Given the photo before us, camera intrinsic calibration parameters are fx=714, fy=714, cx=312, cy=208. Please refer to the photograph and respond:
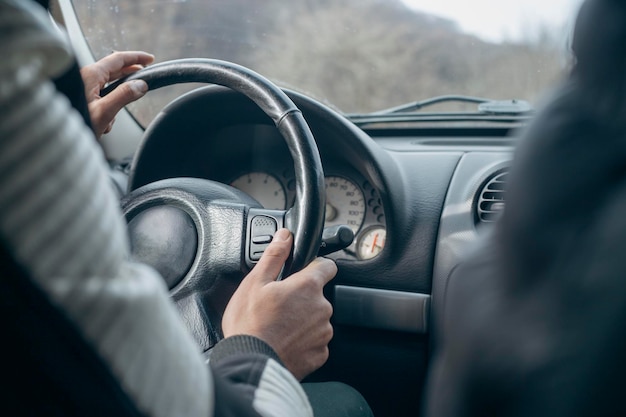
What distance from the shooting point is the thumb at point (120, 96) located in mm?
1376

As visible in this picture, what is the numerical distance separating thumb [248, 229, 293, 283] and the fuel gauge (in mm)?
638

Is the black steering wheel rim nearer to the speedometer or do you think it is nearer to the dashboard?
the dashboard

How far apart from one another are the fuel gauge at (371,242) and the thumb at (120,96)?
71 cm

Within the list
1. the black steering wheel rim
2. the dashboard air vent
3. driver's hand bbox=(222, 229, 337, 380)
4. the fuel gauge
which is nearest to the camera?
driver's hand bbox=(222, 229, 337, 380)

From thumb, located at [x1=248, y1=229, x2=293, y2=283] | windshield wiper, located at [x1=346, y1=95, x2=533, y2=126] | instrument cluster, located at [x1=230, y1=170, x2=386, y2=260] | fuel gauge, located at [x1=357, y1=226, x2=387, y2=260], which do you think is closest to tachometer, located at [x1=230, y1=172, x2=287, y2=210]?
instrument cluster, located at [x1=230, y1=170, x2=386, y2=260]

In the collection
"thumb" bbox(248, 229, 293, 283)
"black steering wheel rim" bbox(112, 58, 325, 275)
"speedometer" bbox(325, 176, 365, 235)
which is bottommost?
"speedometer" bbox(325, 176, 365, 235)

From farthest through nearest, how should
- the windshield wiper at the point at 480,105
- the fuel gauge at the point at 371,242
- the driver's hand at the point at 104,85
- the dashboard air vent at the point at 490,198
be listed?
1. the windshield wiper at the point at 480,105
2. the fuel gauge at the point at 371,242
3. the dashboard air vent at the point at 490,198
4. the driver's hand at the point at 104,85

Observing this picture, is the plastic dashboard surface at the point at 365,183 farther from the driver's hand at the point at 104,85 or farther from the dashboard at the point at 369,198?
the driver's hand at the point at 104,85

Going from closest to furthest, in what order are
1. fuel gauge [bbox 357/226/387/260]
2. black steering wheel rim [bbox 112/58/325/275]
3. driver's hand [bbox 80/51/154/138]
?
black steering wheel rim [bbox 112/58/325/275] < driver's hand [bbox 80/51/154/138] < fuel gauge [bbox 357/226/387/260]

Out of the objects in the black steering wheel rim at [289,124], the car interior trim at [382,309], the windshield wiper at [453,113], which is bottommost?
the car interior trim at [382,309]

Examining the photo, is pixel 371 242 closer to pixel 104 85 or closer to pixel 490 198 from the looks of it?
pixel 490 198

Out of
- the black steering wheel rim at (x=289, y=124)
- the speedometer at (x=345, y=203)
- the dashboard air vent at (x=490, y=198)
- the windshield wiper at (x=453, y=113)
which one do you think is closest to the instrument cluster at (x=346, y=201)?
the speedometer at (x=345, y=203)

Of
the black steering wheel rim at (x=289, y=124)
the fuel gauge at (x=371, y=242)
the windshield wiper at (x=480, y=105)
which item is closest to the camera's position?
the black steering wheel rim at (x=289, y=124)

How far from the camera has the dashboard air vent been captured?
5.61 feet
